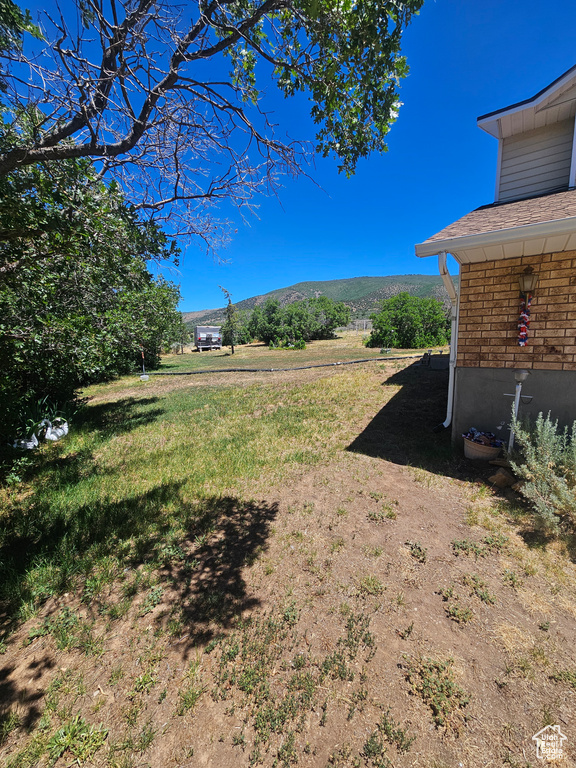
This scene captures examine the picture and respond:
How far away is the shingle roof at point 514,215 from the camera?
3.69 meters

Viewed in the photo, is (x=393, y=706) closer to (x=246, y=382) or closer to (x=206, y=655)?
(x=206, y=655)

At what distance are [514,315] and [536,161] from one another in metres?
3.22

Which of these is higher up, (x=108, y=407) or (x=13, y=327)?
(x=13, y=327)

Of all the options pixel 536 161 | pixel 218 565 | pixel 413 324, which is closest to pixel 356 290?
pixel 413 324

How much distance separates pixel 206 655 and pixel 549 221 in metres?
5.43

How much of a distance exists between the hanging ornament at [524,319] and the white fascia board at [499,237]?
0.72m

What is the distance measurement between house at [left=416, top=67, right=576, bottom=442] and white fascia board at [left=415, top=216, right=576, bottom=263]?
0.04 feet

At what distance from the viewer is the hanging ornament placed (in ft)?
13.6

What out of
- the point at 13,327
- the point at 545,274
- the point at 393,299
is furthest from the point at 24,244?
the point at 393,299

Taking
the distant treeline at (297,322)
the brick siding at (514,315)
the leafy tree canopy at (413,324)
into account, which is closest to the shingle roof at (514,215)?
the brick siding at (514,315)

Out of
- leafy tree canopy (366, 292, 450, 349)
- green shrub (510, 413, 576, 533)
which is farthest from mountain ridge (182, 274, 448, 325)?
green shrub (510, 413, 576, 533)

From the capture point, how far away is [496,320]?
14.8ft

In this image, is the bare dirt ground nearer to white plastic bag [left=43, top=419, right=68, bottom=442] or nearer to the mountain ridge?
white plastic bag [left=43, top=419, right=68, bottom=442]

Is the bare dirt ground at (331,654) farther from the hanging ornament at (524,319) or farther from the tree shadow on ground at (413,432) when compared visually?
the hanging ornament at (524,319)
